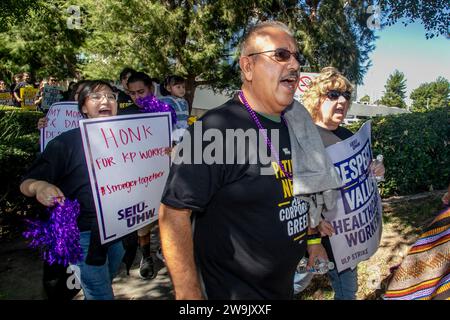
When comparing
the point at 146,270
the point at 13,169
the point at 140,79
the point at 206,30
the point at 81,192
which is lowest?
the point at 146,270

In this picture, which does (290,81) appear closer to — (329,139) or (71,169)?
(329,139)

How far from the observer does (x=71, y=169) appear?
2715 mm

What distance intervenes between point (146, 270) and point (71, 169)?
212 cm

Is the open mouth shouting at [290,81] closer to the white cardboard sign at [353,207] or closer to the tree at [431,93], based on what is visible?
the white cardboard sign at [353,207]

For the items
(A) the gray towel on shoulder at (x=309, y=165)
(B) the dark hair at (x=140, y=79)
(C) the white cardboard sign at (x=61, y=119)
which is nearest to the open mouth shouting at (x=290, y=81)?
(A) the gray towel on shoulder at (x=309, y=165)

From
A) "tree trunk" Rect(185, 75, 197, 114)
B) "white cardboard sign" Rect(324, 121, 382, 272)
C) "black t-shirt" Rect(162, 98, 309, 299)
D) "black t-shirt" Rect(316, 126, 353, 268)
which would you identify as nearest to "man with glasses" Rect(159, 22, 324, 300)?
"black t-shirt" Rect(162, 98, 309, 299)

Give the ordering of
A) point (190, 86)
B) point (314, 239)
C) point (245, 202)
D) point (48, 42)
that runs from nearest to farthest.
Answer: point (245, 202), point (314, 239), point (190, 86), point (48, 42)

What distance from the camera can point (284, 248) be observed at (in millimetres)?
1839

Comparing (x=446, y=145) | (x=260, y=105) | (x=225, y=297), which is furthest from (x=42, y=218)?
(x=446, y=145)

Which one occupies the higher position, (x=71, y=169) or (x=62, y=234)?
(x=71, y=169)

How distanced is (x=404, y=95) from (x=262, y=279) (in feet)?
461

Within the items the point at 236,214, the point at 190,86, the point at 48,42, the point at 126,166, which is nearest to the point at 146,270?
the point at 126,166

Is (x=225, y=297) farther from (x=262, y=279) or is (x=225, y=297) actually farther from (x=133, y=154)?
(x=133, y=154)

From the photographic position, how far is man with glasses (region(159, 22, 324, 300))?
165 centimetres
